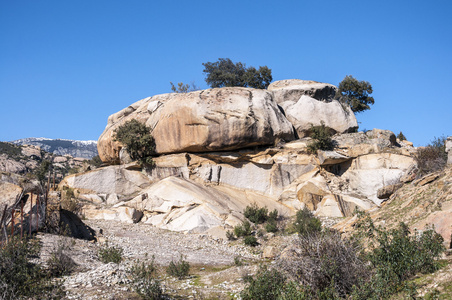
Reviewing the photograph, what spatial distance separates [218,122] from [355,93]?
15922mm

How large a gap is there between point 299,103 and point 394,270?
24.1 m

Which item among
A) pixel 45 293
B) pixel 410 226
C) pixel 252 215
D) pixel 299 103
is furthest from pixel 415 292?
pixel 299 103

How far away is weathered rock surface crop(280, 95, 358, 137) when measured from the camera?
1264 inches

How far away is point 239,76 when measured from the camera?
4206cm

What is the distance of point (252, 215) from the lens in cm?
2552

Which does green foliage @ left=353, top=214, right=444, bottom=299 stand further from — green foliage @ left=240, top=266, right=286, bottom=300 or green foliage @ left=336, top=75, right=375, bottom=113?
green foliage @ left=336, top=75, right=375, bottom=113

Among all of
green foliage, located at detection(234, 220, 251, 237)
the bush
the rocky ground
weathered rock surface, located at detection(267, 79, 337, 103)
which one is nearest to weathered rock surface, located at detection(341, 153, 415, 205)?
weathered rock surface, located at detection(267, 79, 337, 103)

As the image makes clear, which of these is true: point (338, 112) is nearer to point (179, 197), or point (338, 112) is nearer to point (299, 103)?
point (299, 103)

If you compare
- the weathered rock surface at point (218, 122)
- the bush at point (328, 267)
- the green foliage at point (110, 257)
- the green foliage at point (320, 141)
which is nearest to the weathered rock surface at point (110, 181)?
the weathered rock surface at point (218, 122)

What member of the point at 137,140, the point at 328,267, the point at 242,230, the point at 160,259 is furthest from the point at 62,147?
the point at 328,267

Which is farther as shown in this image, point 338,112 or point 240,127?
point 338,112

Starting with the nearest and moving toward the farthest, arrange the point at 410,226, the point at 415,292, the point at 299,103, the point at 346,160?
the point at 415,292
the point at 410,226
the point at 346,160
the point at 299,103

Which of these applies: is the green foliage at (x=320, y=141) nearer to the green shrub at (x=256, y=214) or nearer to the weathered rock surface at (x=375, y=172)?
the weathered rock surface at (x=375, y=172)

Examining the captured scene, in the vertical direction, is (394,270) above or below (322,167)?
below
